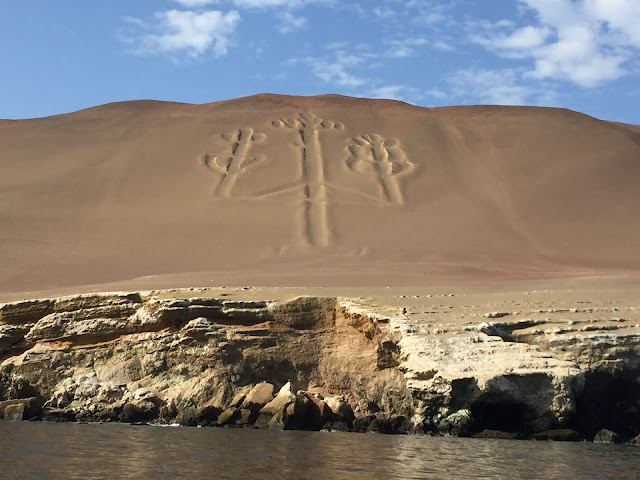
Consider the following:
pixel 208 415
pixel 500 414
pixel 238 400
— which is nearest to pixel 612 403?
pixel 500 414

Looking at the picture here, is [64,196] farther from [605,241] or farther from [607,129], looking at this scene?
[607,129]

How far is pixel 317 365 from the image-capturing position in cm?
2108

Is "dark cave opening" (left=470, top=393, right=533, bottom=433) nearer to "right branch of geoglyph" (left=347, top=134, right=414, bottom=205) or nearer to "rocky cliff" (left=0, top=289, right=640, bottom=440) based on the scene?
"rocky cliff" (left=0, top=289, right=640, bottom=440)

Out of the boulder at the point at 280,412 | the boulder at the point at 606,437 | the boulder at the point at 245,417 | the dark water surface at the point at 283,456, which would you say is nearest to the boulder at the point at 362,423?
the dark water surface at the point at 283,456

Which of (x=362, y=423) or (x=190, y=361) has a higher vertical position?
(x=190, y=361)

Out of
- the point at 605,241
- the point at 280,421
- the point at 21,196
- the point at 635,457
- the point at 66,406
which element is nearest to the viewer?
the point at 635,457

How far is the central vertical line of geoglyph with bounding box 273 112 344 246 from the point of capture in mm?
41188

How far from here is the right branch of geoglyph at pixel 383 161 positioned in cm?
→ 4578

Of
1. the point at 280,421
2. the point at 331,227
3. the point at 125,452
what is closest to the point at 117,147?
the point at 331,227

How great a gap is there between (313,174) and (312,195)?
2504mm

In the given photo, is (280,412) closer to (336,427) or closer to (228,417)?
(336,427)

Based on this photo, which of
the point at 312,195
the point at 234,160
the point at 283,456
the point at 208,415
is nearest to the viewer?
the point at 283,456

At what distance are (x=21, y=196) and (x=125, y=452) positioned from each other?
106 feet

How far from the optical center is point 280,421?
18.8m
